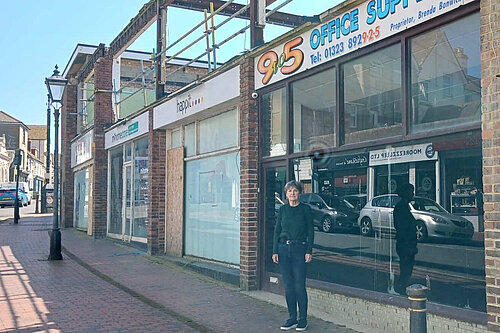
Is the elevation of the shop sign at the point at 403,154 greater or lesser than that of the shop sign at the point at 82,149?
lesser

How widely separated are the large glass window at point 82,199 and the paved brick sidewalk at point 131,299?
7.79 meters

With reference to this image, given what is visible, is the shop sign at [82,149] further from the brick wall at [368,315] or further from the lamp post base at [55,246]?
the brick wall at [368,315]

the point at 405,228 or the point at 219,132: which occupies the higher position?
the point at 219,132

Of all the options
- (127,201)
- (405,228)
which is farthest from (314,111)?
(127,201)

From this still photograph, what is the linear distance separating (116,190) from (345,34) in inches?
482

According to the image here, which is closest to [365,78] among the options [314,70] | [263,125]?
[314,70]

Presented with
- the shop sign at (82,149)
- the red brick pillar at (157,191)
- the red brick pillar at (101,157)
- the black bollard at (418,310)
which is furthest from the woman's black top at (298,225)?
the shop sign at (82,149)

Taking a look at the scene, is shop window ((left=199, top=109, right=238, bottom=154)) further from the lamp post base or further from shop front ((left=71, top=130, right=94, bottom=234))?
shop front ((left=71, top=130, right=94, bottom=234))

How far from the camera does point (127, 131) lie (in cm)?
1558

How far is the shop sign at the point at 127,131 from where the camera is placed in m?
14.1

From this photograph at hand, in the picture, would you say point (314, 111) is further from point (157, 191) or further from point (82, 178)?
point (82, 178)

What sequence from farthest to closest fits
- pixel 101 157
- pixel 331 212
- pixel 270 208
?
pixel 101 157 < pixel 270 208 < pixel 331 212

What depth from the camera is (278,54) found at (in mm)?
8297

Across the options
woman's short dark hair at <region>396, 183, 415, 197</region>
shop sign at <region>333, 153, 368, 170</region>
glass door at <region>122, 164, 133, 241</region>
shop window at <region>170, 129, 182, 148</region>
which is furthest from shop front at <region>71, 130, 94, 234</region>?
woman's short dark hair at <region>396, 183, 415, 197</region>
